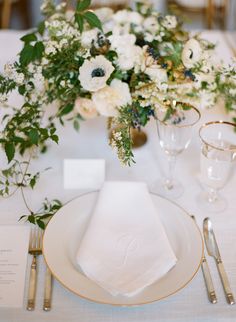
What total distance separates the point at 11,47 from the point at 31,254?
3.65 ft

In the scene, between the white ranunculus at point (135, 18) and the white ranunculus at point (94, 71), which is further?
the white ranunculus at point (135, 18)

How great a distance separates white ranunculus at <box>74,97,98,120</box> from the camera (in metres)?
1.16

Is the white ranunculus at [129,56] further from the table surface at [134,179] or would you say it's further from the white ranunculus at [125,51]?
the table surface at [134,179]

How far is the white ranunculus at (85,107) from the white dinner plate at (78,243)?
0.23m

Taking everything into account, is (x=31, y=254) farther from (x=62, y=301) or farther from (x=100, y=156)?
(x=100, y=156)

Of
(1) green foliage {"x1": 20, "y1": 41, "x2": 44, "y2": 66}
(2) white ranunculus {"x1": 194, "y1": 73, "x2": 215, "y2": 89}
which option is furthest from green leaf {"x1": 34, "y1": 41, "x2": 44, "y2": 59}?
(2) white ranunculus {"x1": 194, "y1": 73, "x2": 215, "y2": 89}

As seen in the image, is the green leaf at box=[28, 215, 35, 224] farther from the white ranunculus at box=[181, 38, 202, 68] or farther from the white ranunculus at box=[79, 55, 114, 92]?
the white ranunculus at box=[181, 38, 202, 68]

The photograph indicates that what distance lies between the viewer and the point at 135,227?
1.03 meters

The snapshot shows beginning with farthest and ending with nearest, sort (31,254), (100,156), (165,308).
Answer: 1. (100,156)
2. (31,254)
3. (165,308)

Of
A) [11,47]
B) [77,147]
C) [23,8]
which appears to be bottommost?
[77,147]

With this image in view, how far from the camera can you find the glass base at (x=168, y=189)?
119 centimetres

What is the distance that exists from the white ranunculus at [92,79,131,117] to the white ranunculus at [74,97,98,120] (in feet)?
0.11

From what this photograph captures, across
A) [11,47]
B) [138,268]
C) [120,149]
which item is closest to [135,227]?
[138,268]

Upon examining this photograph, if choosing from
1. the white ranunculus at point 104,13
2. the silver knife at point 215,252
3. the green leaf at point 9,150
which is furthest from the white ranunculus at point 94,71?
the silver knife at point 215,252
